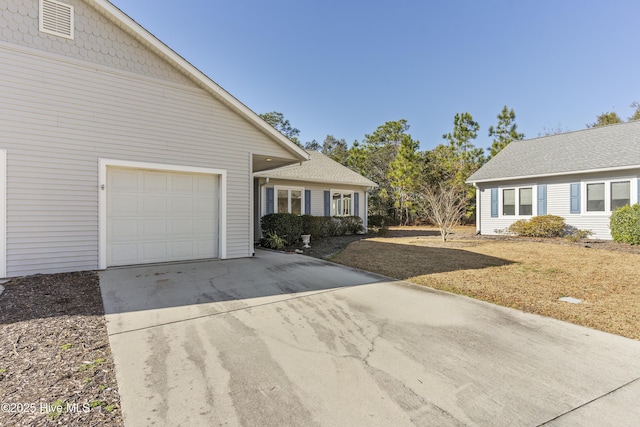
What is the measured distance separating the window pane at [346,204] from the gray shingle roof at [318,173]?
3.22ft

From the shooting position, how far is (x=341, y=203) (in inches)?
656

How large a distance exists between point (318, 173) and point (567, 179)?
1154 centimetres

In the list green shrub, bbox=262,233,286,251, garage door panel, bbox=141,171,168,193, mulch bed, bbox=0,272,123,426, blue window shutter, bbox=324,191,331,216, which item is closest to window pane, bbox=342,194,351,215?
blue window shutter, bbox=324,191,331,216

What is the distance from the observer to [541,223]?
44.8 ft

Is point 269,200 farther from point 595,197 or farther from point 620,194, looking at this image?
point 620,194

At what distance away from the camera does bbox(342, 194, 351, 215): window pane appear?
16.8 meters

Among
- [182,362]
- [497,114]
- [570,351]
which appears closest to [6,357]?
[182,362]

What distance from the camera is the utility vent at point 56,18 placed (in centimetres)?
598

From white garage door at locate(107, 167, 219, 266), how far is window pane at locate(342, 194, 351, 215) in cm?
956

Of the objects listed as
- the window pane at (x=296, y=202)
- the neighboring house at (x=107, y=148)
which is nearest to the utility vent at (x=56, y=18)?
the neighboring house at (x=107, y=148)

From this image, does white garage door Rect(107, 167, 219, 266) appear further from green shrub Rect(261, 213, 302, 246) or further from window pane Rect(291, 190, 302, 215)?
window pane Rect(291, 190, 302, 215)

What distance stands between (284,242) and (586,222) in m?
13.1

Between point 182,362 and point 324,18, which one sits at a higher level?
point 324,18

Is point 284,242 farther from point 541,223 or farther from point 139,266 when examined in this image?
point 541,223
